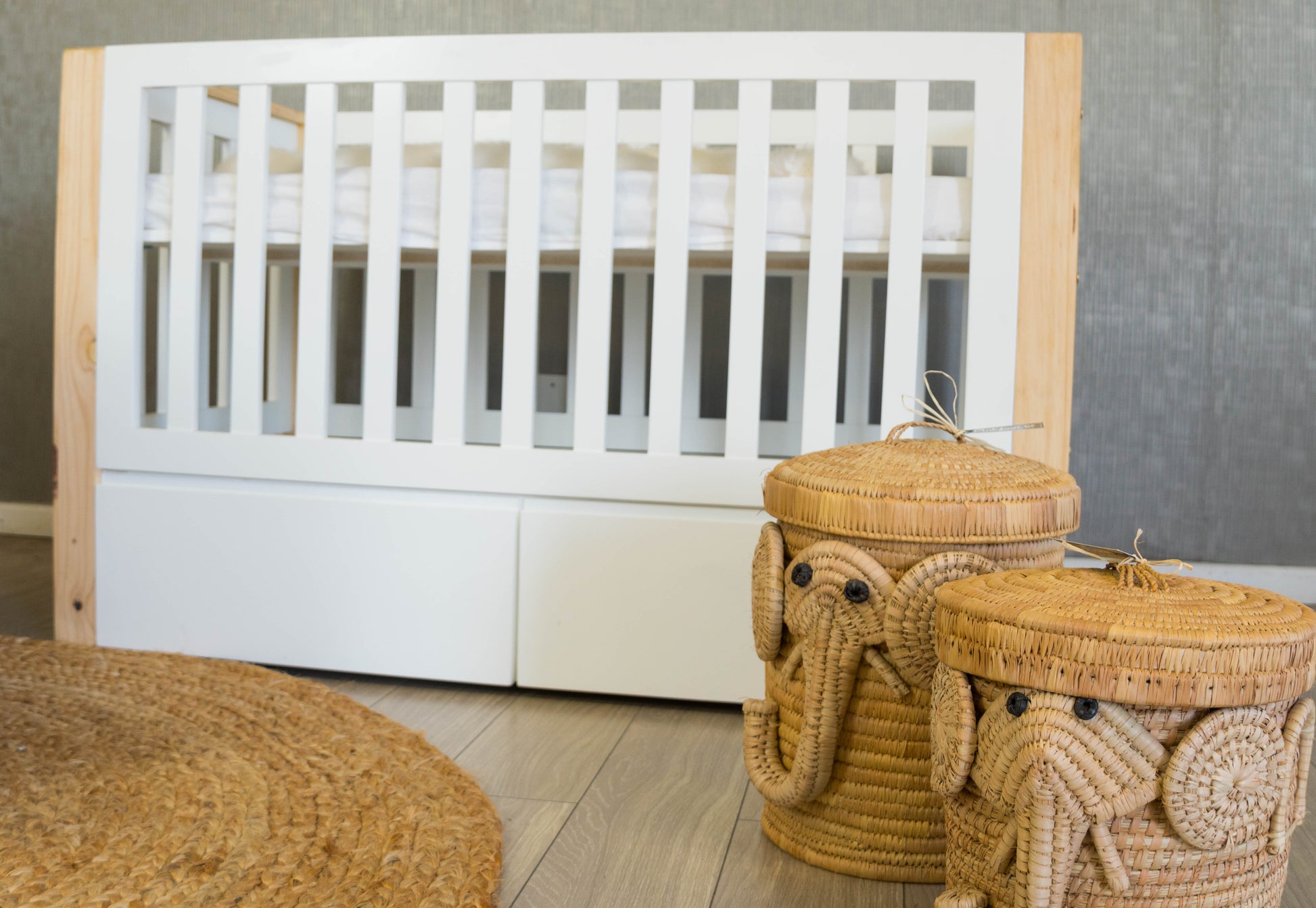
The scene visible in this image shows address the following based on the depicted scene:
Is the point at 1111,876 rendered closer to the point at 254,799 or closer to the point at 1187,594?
the point at 1187,594

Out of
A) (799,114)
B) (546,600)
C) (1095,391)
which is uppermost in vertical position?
(799,114)

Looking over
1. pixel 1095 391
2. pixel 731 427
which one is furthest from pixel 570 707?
pixel 1095 391

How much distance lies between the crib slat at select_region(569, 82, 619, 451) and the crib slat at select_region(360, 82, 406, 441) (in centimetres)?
22

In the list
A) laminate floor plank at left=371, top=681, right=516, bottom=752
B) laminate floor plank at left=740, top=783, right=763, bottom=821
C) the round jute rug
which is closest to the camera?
the round jute rug

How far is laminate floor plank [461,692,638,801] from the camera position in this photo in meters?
1.00

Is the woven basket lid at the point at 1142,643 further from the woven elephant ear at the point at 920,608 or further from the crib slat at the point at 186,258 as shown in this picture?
the crib slat at the point at 186,258

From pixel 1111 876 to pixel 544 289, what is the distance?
158 cm

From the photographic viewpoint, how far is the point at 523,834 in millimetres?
892

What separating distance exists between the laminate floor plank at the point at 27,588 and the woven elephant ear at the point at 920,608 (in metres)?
1.18

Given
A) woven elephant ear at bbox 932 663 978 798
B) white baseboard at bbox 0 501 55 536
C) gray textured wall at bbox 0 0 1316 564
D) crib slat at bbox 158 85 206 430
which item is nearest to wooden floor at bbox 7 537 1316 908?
woven elephant ear at bbox 932 663 978 798

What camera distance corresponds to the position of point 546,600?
4.07 feet

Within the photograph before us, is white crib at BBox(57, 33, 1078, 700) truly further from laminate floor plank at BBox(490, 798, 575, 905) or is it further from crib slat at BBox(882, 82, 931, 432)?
laminate floor plank at BBox(490, 798, 575, 905)

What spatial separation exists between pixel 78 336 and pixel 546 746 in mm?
797

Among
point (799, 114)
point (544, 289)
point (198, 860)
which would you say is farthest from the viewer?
point (544, 289)
